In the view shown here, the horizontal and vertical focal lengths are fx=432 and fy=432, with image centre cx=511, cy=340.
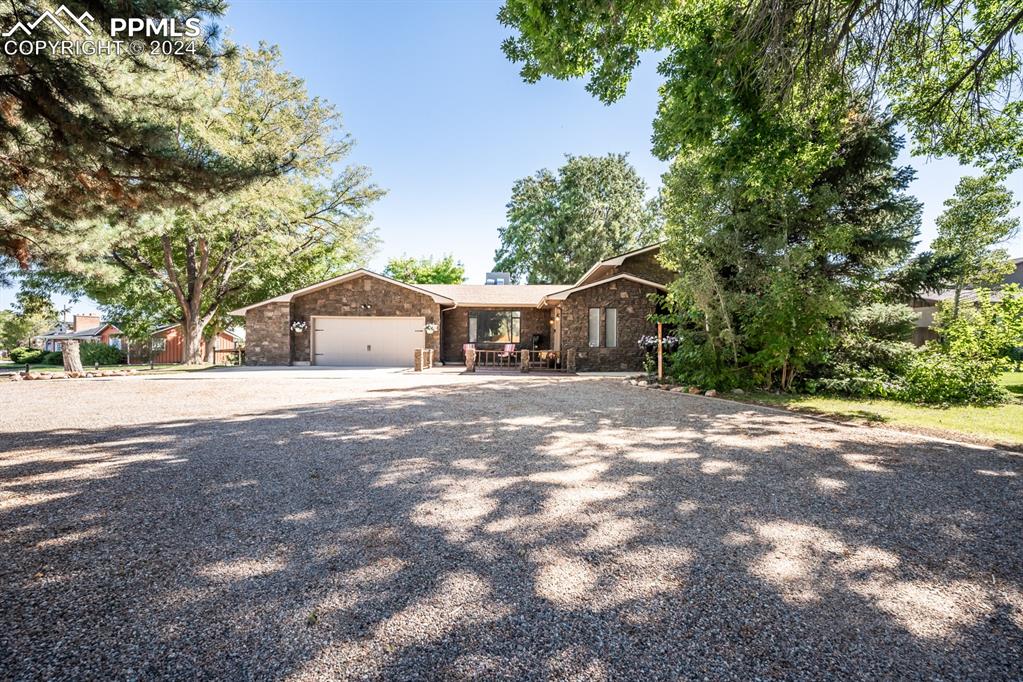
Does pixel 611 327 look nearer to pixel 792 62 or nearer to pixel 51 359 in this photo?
pixel 792 62

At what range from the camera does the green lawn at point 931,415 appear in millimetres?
5781

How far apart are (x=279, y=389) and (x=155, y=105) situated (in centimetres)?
671

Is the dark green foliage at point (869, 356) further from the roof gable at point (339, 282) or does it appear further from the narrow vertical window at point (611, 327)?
the roof gable at point (339, 282)

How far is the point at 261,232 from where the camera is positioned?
19781mm

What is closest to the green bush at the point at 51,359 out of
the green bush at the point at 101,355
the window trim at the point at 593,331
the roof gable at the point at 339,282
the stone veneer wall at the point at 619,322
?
the green bush at the point at 101,355

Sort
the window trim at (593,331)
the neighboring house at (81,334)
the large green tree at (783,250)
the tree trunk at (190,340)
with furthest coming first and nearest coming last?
1. the neighboring house at (81,334)
2. the tree trunk at (190,340)
3. the window trim at (593,331)
4. the large green tree at (783,250)

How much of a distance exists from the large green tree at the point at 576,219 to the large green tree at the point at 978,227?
603 inches

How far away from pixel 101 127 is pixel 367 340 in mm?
14712

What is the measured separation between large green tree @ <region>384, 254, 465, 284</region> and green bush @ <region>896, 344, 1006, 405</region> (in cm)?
3390

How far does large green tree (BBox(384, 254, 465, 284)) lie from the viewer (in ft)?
129

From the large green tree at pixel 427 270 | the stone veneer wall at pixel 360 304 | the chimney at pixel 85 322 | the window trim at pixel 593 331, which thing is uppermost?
the large green tree at pixel 427 270

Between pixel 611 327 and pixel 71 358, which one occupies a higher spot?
pixel 611 327

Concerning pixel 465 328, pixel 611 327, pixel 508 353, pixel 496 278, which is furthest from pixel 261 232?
pixel 611 327

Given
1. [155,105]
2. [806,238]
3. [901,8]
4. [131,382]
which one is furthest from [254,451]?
[806,238]
